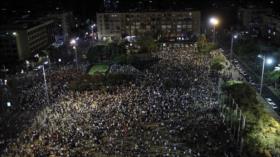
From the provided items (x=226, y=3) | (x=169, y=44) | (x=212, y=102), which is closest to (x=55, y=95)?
(x=212, y=102)

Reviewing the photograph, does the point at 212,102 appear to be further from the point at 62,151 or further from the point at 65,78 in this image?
the point at 65,78

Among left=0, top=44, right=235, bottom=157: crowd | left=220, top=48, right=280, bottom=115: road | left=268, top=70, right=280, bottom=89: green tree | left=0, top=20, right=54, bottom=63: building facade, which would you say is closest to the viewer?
left=0, top=44, right=235, bottom=157: crowd

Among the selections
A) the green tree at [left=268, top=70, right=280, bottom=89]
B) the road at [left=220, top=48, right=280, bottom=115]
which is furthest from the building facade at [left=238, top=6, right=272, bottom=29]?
the green tree at [left=268, top=70, right=280, bottom=89]

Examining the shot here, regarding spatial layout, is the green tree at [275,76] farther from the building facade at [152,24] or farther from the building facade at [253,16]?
the building facade at [253,16]

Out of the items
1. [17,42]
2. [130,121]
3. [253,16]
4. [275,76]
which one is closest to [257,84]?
[275,76]

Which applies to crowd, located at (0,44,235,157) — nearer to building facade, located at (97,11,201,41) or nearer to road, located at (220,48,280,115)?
road, located at (220,48,280,115)

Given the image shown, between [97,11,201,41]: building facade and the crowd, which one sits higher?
[97,11,201,41]: building facade

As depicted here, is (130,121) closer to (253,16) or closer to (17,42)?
(17,42)
